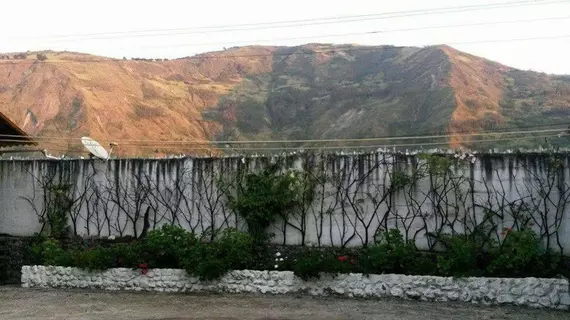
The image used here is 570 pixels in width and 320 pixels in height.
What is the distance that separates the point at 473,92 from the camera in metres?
37.5

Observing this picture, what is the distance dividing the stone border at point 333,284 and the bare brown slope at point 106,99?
19.4m

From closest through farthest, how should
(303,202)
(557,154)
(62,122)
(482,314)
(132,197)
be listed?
(482,314) < (557,154) < (303,202) < (132,197) < (62,122)

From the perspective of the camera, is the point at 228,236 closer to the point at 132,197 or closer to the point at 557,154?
the point at 132,197

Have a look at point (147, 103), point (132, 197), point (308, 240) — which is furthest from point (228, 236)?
point (147, 103)

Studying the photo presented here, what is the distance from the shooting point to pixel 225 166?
445 inches

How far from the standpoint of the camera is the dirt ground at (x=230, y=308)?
302 inches

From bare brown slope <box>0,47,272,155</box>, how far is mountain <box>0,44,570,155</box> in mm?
96

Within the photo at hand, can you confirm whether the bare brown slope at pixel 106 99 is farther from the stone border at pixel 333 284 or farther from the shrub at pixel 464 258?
the shrub at pixel 464 258

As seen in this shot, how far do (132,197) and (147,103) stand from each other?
28.6m

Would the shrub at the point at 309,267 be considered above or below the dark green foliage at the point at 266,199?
below

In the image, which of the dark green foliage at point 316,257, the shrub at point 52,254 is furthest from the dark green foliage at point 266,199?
the shrub at point 52,254

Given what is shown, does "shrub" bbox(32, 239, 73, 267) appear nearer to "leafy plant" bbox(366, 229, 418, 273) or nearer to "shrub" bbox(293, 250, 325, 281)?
"shrub" bbox(293, 250, 325, 281)

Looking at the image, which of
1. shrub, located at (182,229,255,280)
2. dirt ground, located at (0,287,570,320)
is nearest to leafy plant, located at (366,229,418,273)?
dirt ground, located at (0,287,570,320)

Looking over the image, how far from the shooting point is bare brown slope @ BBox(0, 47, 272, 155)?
3394 centimetres
